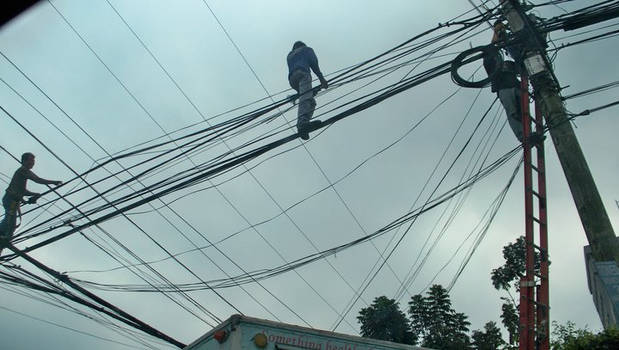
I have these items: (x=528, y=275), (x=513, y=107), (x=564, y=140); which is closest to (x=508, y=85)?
(x=513, y=107)

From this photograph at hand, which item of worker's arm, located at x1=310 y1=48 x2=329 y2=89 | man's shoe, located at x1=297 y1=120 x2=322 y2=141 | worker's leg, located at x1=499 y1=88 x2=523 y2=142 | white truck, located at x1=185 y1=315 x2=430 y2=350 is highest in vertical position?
worker's arm, located at x1=310 y1=48 x2=329 y2=89

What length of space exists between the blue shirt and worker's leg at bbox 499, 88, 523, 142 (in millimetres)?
2864

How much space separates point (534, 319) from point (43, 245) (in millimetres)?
6505

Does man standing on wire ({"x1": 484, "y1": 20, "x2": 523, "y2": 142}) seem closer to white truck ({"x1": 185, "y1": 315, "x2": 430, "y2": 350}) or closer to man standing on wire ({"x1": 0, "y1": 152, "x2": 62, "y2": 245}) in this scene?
white truck ({"x1": 185, "y1": 315, "x2": 430, "y2": 350})

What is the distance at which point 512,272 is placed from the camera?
25.2 metres

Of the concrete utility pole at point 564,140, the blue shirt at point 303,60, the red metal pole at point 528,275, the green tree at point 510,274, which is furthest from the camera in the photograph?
the green tree at point 510,274

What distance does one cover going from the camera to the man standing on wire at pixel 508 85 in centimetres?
744

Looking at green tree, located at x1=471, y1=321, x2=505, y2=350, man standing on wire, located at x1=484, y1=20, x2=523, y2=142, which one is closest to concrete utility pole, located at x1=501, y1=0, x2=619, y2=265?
man standing on wire, located at x1=484, y1=20, x2=523, y2=142

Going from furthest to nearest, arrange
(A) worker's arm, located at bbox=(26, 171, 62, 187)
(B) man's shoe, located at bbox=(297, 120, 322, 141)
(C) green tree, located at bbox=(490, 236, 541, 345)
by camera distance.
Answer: (C) green tree, located at bbox=(490, 236, 541, 345) → (A) worker's arm, located at bbox=(26, 171, 62, 187) → (B) man's shoe, located at bbox=(297, 120, 322, 141)

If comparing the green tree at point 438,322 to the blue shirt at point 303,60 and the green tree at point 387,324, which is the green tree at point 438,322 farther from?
the blue shirt at point 303,60

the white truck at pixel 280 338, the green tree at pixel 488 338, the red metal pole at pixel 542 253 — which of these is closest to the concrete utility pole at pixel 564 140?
the red metal pole at pixel 542 253

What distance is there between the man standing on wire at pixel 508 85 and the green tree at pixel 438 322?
24.3 meters

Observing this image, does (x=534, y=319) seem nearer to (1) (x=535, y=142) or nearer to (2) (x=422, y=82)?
(1) (x=535, y=142)

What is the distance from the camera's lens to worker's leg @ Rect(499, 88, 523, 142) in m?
7.41
